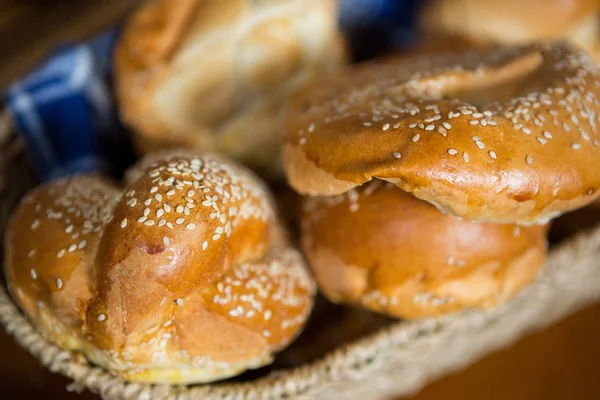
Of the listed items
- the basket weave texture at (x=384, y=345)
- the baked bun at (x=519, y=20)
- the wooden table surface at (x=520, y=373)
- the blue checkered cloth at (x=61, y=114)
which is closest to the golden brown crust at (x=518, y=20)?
the baked bun at (x=519, y=20)

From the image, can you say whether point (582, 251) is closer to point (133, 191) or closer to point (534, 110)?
point (534, 110)

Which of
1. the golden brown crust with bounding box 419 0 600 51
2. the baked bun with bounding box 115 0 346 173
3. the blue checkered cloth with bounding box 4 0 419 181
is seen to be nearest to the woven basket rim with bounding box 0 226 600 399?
the blue checkered cloth with bounding box 4 0 419 181

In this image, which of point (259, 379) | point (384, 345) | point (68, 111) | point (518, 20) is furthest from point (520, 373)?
point (68, 111)

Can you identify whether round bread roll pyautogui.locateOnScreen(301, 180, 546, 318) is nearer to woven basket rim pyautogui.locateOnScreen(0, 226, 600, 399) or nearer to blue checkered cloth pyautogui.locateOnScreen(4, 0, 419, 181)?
woven basket rim pyautogui.locateOnScreen(0, 226, 600, 399)

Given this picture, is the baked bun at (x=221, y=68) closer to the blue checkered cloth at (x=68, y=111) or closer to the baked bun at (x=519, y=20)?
the blue checkered cloth at (x=68, y=111)

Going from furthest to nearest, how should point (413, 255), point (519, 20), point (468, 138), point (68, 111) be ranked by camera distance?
point (519, 20)
point (68, 111)
point (413, 255)
point (468, 138)

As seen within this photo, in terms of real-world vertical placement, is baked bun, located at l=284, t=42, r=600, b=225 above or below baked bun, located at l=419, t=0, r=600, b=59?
above

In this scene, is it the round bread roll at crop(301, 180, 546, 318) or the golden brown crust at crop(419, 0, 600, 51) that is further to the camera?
the golden brown crust at crop(419, 0, 600, 51)

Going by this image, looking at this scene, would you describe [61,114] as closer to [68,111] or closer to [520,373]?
[68,111]
